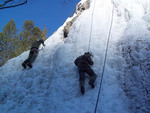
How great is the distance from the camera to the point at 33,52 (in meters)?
7.00

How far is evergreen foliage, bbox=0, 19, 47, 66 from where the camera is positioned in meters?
15.9

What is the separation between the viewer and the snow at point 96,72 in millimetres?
4051

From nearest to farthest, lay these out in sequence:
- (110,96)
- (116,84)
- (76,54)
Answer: (110,96), (116,84), (76,54)

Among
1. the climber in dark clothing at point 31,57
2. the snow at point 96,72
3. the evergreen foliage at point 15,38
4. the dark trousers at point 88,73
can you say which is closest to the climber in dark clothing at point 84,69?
the dark trousers at point 88,73

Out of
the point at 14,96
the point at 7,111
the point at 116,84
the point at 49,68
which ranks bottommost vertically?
the point at 7,111

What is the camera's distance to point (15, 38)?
57.4ft

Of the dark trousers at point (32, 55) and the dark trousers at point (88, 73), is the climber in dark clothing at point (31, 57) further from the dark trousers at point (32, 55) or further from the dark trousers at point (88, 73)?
the dark trousers at point (88, 73)

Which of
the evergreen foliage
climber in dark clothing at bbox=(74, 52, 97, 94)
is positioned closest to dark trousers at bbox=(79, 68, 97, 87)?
climber in dark clothing at bbox=(74, 52, 97, 94)

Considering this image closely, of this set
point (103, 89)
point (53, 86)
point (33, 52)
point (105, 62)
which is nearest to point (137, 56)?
point (105, 62)

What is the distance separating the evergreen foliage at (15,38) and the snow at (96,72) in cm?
931

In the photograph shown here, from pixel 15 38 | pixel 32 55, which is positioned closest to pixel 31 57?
pixel 32 55

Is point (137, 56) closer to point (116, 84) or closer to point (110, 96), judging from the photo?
point (116, 84)

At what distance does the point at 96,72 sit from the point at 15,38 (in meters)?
15.3

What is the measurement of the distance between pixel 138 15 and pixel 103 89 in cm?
428
